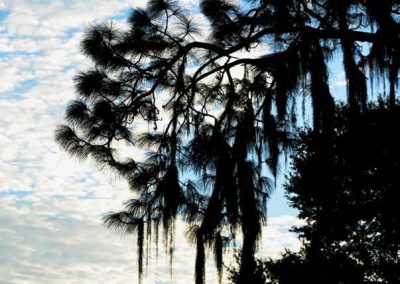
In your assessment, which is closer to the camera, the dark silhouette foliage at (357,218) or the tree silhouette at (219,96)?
the tree silhouette at (219,96)

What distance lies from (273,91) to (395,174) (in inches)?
181

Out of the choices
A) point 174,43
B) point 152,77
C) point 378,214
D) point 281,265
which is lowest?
point 281,265

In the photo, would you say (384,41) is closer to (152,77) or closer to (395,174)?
(152,77)

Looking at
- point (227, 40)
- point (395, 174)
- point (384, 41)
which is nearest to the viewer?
point (384, 41)

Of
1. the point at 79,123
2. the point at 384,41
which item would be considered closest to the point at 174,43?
the point at 79,123

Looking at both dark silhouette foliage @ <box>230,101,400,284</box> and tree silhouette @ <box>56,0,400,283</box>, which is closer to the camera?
tree silhouette @ <box>56,0,400,283</box>

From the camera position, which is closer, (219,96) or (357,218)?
(219,96)

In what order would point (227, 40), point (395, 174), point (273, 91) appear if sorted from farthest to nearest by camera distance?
1. point (395, 174)
2. point (227, 40)
3. point (273, 91)

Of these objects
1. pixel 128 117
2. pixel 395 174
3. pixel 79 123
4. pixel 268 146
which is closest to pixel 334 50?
pixel 268 146

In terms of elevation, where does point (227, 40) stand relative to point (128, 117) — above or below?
above

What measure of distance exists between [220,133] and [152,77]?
34.1 inches

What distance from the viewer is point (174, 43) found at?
5.71m

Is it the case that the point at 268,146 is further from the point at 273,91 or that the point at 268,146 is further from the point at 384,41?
the point at 384,41

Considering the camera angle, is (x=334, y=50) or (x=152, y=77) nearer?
(x=334, y=50)
